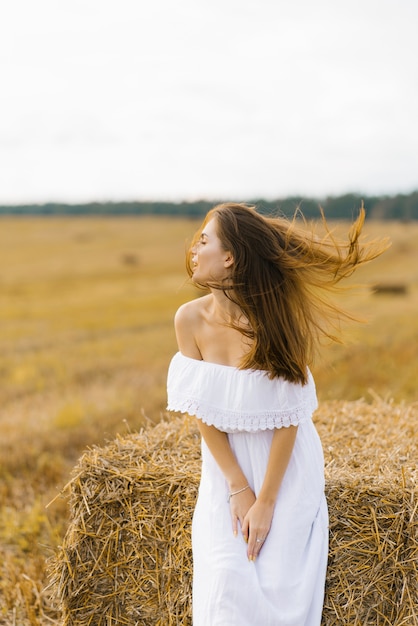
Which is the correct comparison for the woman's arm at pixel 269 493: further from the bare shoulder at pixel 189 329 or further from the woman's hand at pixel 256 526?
the bare shoulder at pixel 189 329

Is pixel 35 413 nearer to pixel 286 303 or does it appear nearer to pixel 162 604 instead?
pixel 162 604

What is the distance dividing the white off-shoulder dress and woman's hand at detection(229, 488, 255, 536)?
3cm

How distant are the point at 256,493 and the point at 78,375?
8658 mm

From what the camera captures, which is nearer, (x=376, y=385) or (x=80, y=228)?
(x=376, y=385)

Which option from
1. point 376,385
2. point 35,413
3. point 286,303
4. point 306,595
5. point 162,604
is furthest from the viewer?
point 376,385

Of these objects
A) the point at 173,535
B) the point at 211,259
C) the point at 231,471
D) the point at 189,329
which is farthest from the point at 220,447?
the point at 211,259

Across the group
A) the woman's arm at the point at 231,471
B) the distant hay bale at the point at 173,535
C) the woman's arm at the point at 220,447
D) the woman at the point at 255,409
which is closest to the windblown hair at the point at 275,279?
the woman at the point at 255,409

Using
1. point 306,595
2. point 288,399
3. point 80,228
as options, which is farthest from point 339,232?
point 80,228

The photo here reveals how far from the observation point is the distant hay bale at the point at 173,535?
9.59ft

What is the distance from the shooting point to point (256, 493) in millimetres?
2795

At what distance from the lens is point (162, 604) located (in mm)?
3238

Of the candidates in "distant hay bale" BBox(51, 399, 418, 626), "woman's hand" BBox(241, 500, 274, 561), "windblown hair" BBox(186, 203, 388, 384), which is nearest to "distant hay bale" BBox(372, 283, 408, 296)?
"distant hay bale" BBox(51, 399, 418, 626)

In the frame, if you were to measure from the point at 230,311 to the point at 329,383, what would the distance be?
630 cm

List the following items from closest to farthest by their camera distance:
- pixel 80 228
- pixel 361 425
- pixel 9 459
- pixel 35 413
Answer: pixel 361 425, pixel 9 459, pixel 35 413, pixel 80 228
